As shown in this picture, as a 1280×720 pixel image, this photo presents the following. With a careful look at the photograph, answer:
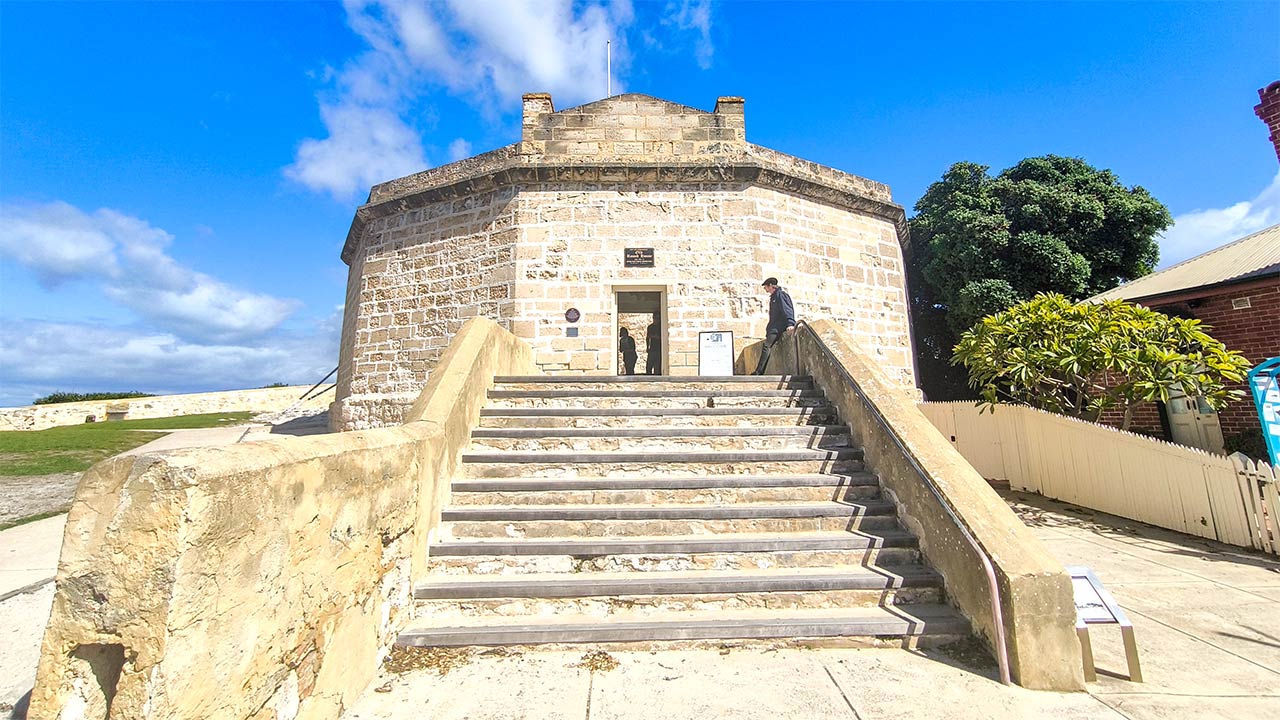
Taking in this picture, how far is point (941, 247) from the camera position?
52.0 ft

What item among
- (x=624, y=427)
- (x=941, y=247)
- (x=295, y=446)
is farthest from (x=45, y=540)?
(x=941, y=247)

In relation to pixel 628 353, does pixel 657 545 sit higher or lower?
lower

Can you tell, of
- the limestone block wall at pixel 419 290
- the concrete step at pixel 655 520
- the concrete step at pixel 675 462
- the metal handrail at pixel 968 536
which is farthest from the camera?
the limestone block wall at pixel 419 290

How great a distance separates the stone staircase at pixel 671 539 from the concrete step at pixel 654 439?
0.05 feet

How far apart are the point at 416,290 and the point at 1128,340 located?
11.3 meters

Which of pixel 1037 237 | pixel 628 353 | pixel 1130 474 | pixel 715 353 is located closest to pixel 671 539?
pixel 715 353

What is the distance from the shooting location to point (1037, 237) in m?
14.5

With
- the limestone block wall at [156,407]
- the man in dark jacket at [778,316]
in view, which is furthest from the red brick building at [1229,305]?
the limestone block wall at [156,407]

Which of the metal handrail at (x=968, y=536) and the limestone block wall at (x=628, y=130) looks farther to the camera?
the limestone block wall at (x=628, y=130)

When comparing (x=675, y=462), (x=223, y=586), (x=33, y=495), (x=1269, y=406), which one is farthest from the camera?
(x=33, y=495)

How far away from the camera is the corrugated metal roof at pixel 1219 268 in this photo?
9.45 m

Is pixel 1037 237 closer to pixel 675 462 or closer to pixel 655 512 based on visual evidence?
pixel 675 462

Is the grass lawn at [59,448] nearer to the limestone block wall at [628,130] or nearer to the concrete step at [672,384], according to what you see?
the concrete step at [672,384]

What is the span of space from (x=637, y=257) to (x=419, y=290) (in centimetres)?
428
